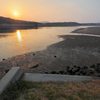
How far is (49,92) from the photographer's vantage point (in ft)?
14.2

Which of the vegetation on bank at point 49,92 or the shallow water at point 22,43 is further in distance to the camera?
the shallow water at point 22,43

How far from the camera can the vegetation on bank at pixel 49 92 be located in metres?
4.03

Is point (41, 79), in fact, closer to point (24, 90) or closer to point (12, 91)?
point (24, 90)

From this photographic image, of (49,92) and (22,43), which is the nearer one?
(49,92)

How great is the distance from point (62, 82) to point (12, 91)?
283 cm

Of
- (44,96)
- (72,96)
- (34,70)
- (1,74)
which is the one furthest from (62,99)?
(1,74)

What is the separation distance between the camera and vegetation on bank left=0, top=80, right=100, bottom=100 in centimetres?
403

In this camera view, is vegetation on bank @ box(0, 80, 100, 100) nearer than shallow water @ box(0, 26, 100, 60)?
Yes

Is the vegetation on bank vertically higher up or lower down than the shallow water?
higher up

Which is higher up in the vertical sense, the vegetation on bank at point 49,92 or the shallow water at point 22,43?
the vegetation on bank at point 49,92

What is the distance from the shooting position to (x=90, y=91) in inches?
177

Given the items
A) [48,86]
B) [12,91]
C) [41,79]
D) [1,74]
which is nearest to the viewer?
[12,91]

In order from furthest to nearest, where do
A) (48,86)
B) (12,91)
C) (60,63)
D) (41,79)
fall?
(60,63), (41,79), (48,86), (12,91)

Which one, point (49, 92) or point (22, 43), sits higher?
point (49, 92)
